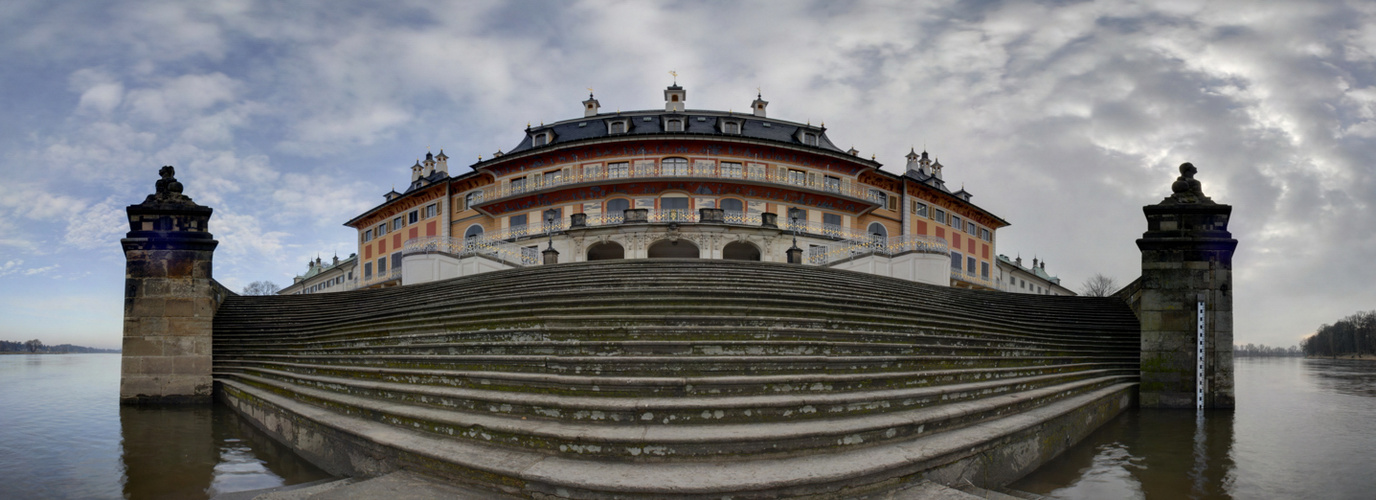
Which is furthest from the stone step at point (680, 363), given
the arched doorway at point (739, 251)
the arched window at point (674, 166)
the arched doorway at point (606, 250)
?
the arched window at point (674, 166)

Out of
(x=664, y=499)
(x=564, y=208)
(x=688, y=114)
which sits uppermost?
(x=688, y=114)

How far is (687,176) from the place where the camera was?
31.9 m

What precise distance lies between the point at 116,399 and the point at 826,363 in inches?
675

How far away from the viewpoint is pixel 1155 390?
504 inches

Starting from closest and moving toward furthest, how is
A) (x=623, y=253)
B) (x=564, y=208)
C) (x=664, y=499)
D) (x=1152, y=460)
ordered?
(x=664, y=499), (x=1152, y=460), (x=623, y=253), (x=564, y=208)

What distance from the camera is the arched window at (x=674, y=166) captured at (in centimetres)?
3275

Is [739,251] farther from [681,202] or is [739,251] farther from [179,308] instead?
[179,308]

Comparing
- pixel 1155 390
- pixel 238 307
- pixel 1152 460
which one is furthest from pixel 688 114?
pixel 1152 460

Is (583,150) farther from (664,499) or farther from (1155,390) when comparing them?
(664,499)

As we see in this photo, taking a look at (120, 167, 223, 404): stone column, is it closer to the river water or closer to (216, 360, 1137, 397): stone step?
the river water

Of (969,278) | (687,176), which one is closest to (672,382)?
(687,176)

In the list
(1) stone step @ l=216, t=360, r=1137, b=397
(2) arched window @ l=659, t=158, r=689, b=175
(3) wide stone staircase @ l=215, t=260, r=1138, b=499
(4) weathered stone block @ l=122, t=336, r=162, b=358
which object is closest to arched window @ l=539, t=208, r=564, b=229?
(2) arched window @ l=659, t=158, r=689, b=175

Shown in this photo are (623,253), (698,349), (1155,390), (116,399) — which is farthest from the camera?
(623,253)

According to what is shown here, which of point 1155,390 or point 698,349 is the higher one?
point 698,349
